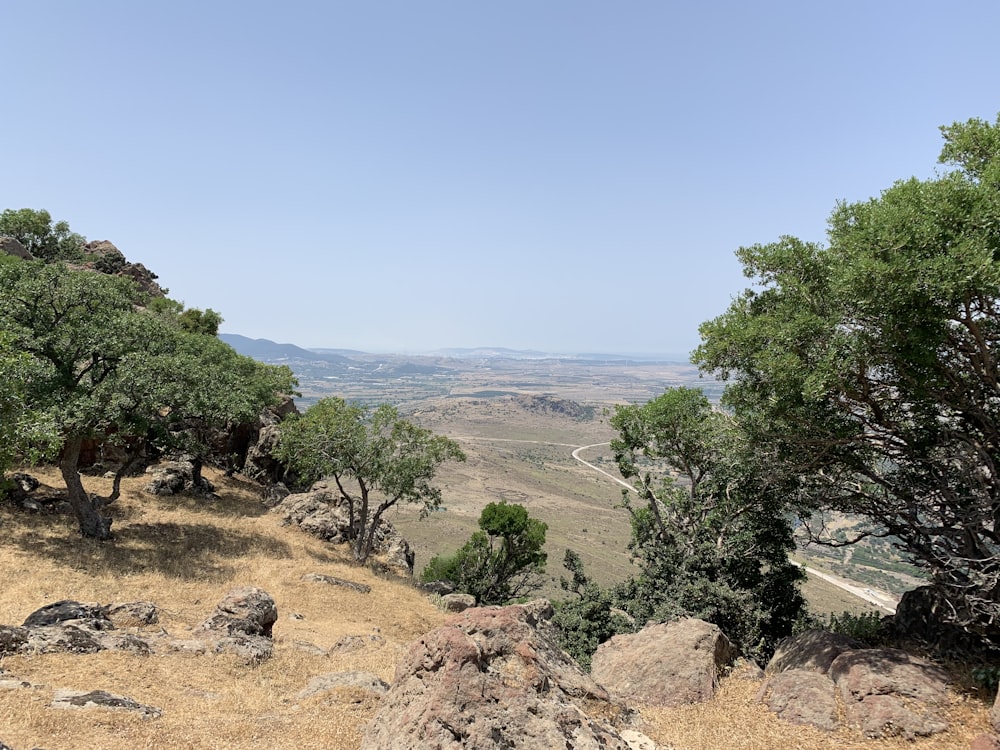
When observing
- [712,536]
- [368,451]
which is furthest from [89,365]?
[712,536]

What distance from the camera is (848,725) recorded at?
11703mm

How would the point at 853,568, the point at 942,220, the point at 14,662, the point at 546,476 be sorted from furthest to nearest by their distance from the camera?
the point at 546,476 → the point at 853,568 → the point at 942,220 → the point at 14,662

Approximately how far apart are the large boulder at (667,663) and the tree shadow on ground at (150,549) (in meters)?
17.2

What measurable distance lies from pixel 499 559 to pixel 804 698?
32.2 m

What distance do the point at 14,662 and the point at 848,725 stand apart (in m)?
18.3

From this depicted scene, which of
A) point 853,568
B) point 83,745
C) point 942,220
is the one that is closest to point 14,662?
point 83,745

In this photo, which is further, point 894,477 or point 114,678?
point 894,477

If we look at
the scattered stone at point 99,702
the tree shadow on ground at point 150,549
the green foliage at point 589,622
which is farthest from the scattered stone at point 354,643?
the green foliage at point 589,622

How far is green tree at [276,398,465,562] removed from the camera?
99.7ft

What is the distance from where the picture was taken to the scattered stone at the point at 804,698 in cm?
1210

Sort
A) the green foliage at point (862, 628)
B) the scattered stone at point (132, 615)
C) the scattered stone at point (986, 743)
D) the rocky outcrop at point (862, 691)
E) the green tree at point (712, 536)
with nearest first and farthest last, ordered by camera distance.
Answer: the scattered stone at point (986, 743), the rocky outcrop at point (862, 691), the scattered stone at point (132, 615), the green foliage at point (862, 628), the green tree at point (712, 536)

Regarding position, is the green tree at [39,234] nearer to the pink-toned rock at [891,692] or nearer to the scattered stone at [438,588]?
the scattered stone at [438,588]

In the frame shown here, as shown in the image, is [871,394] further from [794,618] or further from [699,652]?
[794,618]

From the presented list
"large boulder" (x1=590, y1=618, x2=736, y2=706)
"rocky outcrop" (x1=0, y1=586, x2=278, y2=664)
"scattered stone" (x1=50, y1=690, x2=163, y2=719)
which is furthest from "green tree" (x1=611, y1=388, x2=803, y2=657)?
"scattered stone" (x1=50, y1=690, x2=163, y2=719)
